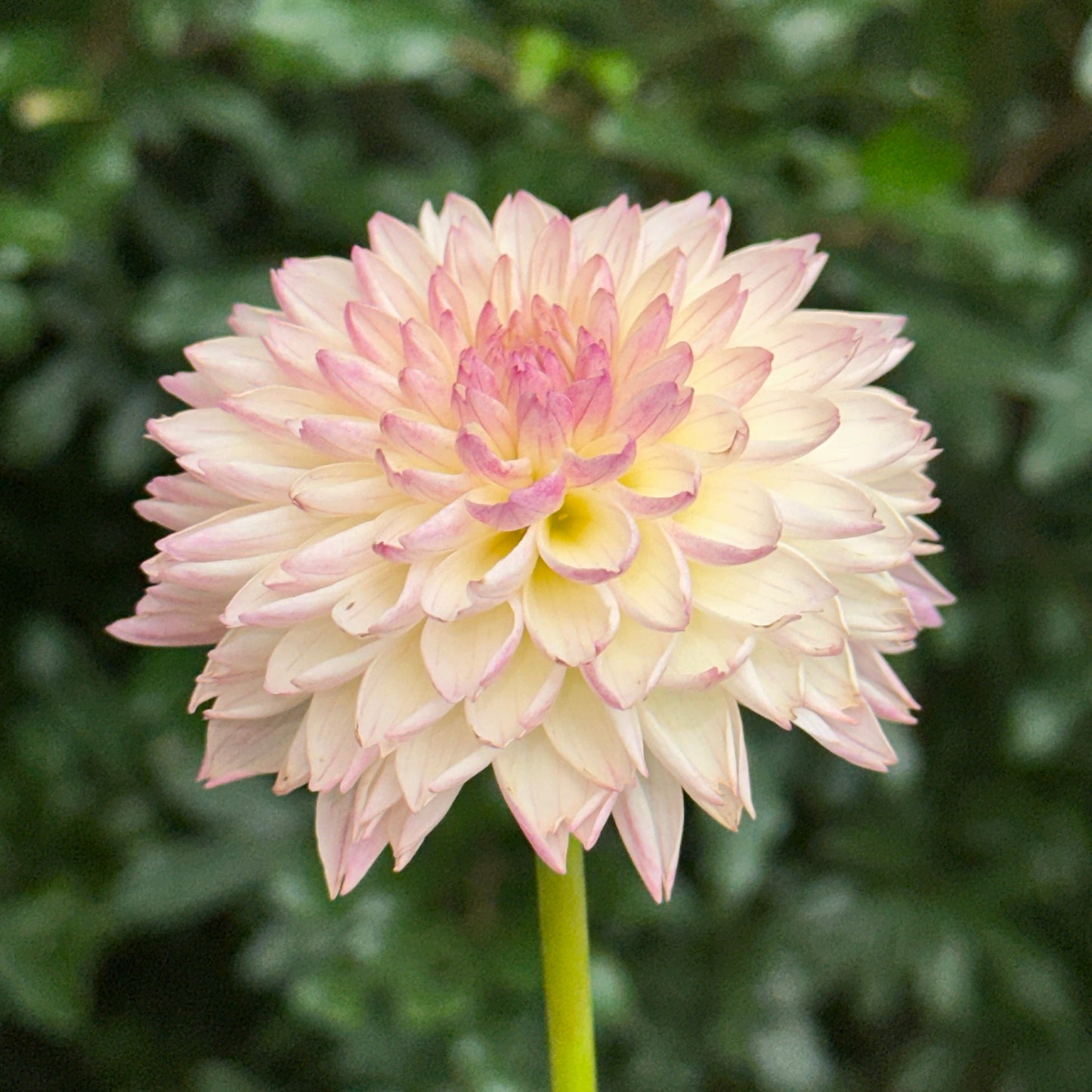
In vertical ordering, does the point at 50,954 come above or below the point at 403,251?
below

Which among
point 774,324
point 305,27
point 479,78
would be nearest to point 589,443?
point 774,324

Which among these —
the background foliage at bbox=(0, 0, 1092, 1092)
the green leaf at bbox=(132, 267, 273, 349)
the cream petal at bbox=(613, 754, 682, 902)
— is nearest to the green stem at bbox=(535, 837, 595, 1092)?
the cream petal at bbox=(613, 754, 682, 902)

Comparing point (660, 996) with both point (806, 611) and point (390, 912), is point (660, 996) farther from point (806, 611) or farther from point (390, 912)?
point (806, 611)

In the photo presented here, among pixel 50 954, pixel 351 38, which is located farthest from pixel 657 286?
pixel 50 954

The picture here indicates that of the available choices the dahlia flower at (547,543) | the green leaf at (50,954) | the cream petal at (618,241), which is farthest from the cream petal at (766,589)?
the green leaf at (50,954)

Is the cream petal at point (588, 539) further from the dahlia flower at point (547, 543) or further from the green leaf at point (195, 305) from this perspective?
the green leaf at point (195, 305)

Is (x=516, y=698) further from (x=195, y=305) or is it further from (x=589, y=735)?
(x=195, y=305)
